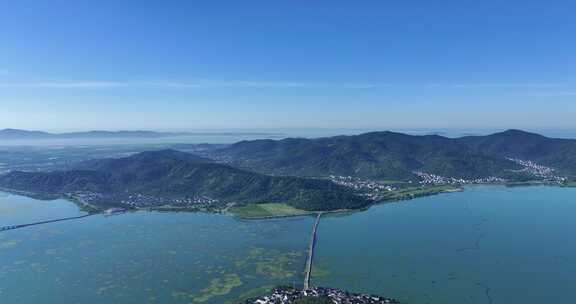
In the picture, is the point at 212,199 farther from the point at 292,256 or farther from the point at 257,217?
the point at 292,256

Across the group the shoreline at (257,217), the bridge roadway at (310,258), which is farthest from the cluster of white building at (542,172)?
the bridge roadway at (310,258)

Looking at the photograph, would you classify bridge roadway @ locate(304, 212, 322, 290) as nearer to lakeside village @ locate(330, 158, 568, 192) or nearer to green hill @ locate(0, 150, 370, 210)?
green hill @ locate(0, 150, 370, 210)

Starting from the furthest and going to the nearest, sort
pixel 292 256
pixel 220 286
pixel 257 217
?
pixel 257 217 < pixel 292 256 < pixel 220 286

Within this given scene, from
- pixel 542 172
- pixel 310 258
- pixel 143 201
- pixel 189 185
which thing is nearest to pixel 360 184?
pixel 189 185

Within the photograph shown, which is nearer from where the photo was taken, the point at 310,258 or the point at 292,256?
the point at 310,258

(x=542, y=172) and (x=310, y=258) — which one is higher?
(x=542, y=172)

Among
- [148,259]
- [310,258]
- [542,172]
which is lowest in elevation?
[148,259]

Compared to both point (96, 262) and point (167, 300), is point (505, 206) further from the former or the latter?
point (96, 262)

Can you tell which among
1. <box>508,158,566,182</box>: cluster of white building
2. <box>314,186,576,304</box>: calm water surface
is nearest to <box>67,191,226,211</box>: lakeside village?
<box>314,186,576,304</box>: calm water surface
